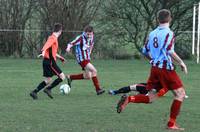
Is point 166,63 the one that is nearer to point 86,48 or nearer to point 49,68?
point 49,68

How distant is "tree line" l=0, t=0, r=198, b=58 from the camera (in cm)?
3431

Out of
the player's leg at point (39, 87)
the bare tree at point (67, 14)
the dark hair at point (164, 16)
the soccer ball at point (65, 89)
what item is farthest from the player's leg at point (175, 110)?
the bare tree at point (67, 14)

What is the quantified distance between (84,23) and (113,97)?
20.4m

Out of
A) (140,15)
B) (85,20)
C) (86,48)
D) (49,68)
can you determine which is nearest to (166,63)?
(49,68)

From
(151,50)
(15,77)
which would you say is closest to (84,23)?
(15,77)

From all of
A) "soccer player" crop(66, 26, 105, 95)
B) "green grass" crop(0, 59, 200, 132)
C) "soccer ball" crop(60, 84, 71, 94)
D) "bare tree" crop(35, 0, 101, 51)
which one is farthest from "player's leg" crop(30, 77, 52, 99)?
"bare tree" crop(35, 0, 101, 51)

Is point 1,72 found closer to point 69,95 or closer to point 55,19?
point 69,95

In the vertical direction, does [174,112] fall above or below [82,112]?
above

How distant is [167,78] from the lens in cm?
970

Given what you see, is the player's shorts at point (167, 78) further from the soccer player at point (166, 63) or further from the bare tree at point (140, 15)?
the bare tree at point (140, 15)

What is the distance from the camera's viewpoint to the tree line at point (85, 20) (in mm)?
34312

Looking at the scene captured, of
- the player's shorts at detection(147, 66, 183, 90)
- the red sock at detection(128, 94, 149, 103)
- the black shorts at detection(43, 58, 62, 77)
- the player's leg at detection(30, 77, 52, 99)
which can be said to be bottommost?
the player's leg at detection(30, 77, 52, 99)

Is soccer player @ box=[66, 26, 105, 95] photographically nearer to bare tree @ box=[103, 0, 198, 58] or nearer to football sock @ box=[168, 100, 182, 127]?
football sock @ box=[168, 100, 182, 127]

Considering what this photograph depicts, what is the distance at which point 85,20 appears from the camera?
113 feet
